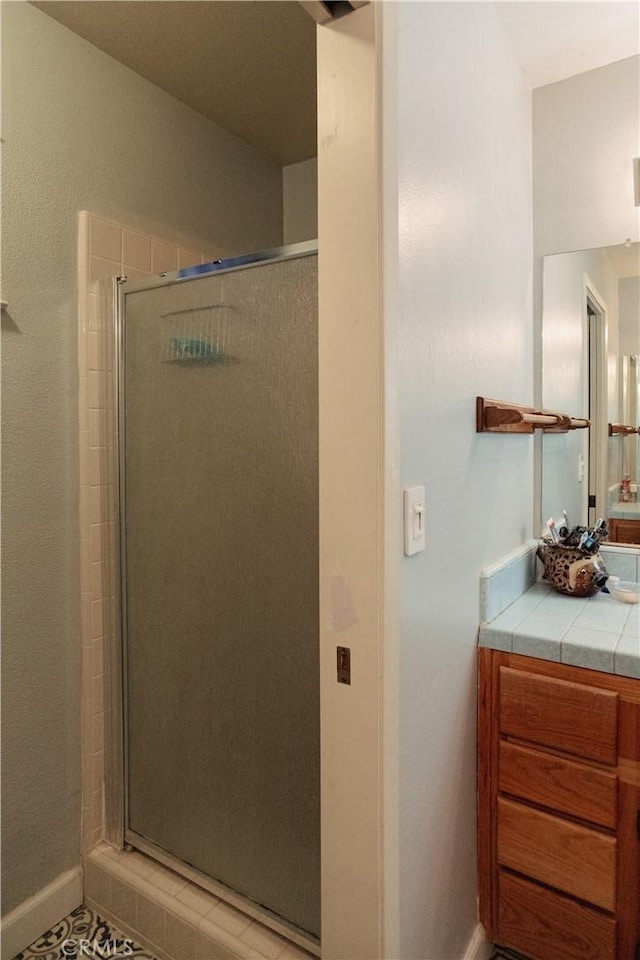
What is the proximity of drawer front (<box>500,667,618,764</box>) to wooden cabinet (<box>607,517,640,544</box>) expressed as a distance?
71 cm

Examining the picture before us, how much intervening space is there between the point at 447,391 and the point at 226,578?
27.6 inches

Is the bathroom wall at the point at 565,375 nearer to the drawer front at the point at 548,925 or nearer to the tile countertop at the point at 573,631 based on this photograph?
the tile countertop at the point at 573,631

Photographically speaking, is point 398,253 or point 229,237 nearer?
point 398,253

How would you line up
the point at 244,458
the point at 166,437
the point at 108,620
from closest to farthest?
the point at 244,458 < the point at 166,437 < the point at 108,620

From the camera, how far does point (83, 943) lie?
1496 mm

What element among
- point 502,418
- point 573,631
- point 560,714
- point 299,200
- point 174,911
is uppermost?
point 299,200

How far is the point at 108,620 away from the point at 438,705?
1.00m

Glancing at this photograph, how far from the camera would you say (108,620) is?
1690 millimetres

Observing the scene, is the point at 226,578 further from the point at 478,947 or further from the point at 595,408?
the point at 595,408

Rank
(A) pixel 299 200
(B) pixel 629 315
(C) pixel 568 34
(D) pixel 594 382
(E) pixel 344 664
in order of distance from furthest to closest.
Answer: (A) pixel 299 200
(D) pixel 594 382
(B) pixel 629 315
(C) pixel 568 34
(E) pixel 344 664

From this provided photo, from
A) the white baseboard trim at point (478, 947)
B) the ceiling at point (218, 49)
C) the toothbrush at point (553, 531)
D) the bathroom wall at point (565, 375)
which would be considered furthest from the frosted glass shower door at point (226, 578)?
the bathroom wall at point (565, 375)

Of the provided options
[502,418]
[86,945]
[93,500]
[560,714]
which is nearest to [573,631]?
[560,714]

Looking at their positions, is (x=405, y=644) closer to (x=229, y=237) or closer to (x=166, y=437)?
(x=166, y=437)

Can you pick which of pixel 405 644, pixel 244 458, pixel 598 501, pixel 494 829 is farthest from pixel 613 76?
pixel 494 829
